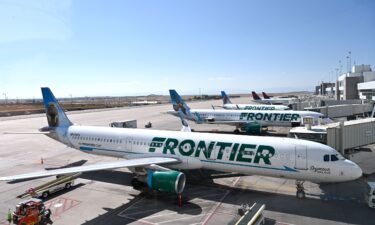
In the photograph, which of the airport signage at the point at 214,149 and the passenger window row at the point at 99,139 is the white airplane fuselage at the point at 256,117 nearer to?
the airport signage at the point at 214,149

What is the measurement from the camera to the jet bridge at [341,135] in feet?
71.4

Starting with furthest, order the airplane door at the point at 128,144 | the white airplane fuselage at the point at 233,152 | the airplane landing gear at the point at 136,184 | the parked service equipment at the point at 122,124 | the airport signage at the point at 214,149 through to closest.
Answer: the parked service equipment at the point at 122,124 < the airplane door at the point at 128,144 < the airplane landing gear at the point at 136,184 < the airport signage at the point at 214,149 < the white airplane fuselage at the point at 233,152

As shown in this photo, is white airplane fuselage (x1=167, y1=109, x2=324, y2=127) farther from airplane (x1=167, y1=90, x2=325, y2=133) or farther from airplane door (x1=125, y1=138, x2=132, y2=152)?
airplane door (x1=125, y1=138, x2=132, y2=152)

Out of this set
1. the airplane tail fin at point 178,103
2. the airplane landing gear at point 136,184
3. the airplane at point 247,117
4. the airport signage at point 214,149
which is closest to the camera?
the airport signage at point 214,149

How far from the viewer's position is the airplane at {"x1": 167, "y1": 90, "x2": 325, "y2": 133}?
4484cm

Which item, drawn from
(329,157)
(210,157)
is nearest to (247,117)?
(210,157)

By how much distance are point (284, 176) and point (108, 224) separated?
11217mm

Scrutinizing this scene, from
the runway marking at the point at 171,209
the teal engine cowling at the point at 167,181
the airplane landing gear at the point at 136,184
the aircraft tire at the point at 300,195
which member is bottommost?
the runway marking at the point at 171,209

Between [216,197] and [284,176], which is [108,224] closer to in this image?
[216,197]

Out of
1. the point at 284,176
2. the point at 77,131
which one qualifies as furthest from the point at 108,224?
the point at 77,131

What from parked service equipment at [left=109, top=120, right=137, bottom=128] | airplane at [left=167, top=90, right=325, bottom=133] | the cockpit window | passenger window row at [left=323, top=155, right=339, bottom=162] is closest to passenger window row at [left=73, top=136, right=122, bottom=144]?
parked service equipment at [left=109, top=120, right=137, bottom=128]

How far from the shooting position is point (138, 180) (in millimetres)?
20891

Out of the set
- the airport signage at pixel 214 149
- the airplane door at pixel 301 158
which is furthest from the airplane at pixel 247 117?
the airport signage at pixel 214 149

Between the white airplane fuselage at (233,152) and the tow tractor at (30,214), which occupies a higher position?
the white airplane fuselage at (233,152)
